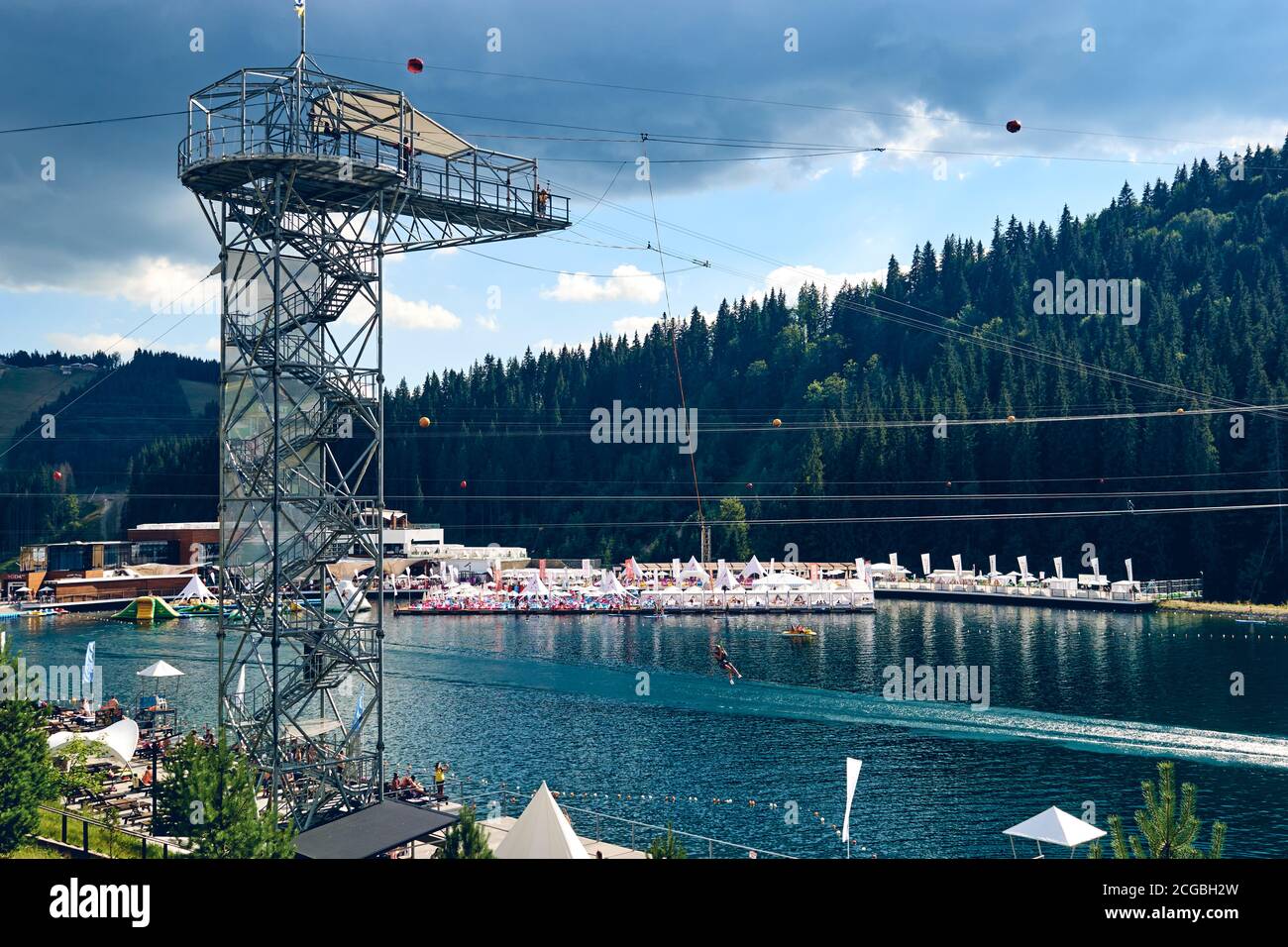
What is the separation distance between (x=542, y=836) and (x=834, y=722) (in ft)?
127

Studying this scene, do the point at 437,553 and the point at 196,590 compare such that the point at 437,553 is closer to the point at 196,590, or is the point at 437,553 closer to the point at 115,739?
the point at 196,590

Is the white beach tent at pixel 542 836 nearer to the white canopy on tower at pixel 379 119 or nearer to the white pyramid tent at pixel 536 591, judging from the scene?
the white canopy on tower at pixel 379 119

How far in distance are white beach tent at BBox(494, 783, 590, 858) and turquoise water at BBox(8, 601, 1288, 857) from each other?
1585 centimetres

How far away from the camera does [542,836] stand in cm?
2711

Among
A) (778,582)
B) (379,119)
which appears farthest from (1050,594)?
(379,119)

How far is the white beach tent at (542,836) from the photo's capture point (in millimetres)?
26781

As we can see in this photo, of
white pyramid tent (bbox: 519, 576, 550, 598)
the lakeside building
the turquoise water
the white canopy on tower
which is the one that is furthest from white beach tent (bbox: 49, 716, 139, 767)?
the lakeside building

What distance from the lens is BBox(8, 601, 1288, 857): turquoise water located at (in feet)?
151

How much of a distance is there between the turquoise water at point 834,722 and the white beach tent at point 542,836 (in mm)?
15853

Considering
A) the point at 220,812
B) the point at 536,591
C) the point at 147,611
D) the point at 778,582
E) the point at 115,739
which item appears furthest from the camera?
the point at 536,591

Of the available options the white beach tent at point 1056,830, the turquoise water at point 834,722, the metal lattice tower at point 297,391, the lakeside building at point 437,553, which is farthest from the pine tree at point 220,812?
the lakeside building at point 437,553

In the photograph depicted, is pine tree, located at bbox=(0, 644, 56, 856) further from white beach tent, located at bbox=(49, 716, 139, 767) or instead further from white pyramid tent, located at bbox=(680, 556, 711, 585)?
white pyramid tent, located at bbox=(680, 556, 711, 585)
